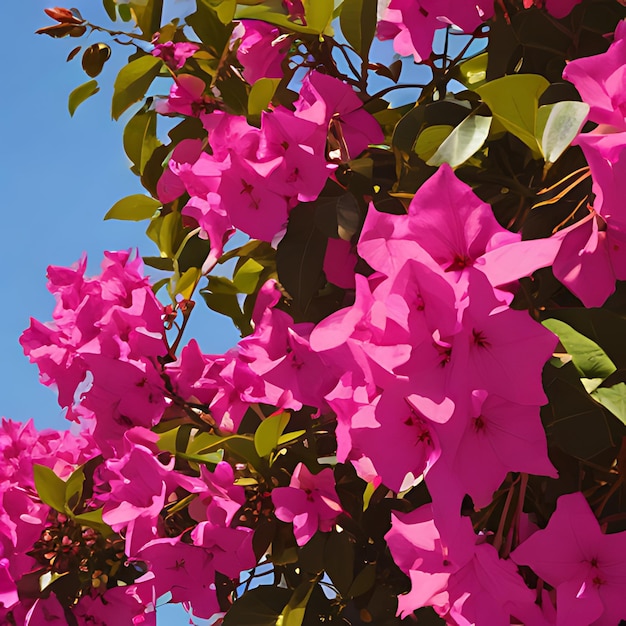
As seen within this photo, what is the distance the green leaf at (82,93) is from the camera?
1.17 meters

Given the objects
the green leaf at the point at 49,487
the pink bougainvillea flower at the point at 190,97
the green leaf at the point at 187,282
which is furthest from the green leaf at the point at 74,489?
the pink bougainvillea flower at the point at 190,97

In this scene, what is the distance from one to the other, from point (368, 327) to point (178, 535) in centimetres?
55

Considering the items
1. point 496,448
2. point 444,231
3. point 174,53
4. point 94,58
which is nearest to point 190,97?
point 174,53

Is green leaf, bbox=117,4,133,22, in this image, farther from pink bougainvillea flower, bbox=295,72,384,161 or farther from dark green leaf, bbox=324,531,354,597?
dark green leaf, bbox=324,531,354,597

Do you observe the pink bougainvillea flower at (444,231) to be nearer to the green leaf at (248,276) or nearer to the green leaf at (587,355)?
the green leaf at (587,355)

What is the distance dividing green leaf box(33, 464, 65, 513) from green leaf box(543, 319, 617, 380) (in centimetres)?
75

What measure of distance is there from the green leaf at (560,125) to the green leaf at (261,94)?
30 centimetres

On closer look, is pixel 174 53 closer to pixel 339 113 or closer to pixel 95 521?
pixel 339 113

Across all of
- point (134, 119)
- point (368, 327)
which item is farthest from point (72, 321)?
→ point (368, 327)

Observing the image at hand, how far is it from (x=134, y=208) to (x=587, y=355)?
76 centimetres

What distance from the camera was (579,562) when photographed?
66 cm

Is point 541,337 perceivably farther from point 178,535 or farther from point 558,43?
point 178,535

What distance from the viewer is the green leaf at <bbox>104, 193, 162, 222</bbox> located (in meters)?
1.18

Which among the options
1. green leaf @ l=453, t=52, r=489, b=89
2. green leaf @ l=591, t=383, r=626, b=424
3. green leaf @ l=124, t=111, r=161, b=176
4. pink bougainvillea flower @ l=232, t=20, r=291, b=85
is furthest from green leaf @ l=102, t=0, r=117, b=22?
green leaf @ l=591, t=383, r=626, b=424
